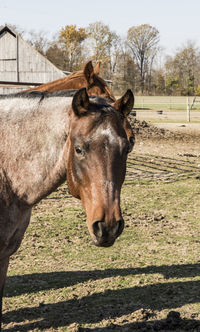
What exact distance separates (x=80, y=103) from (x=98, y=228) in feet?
2.46

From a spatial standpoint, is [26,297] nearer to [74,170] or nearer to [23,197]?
[23,197]

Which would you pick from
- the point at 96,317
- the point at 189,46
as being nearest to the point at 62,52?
the point at 189,46

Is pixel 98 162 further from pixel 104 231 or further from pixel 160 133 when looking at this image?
pixel 160 133

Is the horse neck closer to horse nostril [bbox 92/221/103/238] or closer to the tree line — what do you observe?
horse nostril [bbox 92/221/103/238]

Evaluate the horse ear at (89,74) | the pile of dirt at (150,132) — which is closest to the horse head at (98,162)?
the horse ear at (89,74)

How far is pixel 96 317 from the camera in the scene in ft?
12.0

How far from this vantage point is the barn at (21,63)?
73.2 feet

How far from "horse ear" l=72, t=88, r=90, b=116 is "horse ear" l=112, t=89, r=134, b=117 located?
0.74 ft

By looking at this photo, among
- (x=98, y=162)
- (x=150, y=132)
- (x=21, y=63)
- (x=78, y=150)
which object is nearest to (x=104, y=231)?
(x=98, y=162)

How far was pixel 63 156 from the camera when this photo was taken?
242 centimetres

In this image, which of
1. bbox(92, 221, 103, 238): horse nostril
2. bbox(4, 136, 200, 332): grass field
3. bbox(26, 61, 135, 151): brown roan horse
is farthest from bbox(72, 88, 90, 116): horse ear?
bbox(26, 61, 135, 151): brown roan horse

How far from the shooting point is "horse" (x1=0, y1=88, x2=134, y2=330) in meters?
2.15

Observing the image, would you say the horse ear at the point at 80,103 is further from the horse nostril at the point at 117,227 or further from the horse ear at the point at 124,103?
the horse nostril at the point at 117,227

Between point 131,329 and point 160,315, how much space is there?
40 cm
